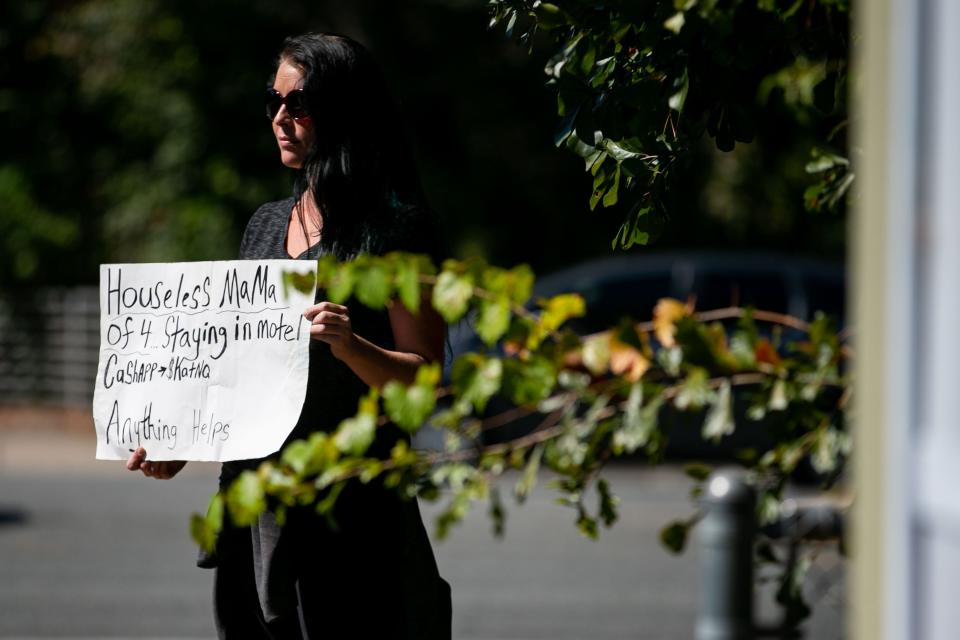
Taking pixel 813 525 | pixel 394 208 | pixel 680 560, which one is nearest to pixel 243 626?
pixel 394 208

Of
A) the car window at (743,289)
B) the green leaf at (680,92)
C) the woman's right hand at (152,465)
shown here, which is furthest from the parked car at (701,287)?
the green leaf at (680,92)

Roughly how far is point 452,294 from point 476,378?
0.10 meters

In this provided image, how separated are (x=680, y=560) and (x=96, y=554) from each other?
3.46m

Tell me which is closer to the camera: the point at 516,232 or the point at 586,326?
the point at 586,326

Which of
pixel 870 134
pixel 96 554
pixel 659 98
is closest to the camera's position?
pixel 870 134

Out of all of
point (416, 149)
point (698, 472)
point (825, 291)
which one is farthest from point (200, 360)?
point (416, 149)

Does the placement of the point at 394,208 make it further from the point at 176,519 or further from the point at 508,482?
the point at 508,482

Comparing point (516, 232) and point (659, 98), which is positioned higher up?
point (516, 232)

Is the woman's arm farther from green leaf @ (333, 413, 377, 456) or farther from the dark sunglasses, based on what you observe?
green leaf @ (333, 413, 377, 456)

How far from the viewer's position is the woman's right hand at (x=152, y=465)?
2.33 m

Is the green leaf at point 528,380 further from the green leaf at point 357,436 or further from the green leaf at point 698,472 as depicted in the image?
the green leaf at point 698,472

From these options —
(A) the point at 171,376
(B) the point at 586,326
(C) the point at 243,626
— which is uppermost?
(B) the point at 586,326

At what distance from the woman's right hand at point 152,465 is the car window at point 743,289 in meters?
9.19

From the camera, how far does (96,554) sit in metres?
8.30
